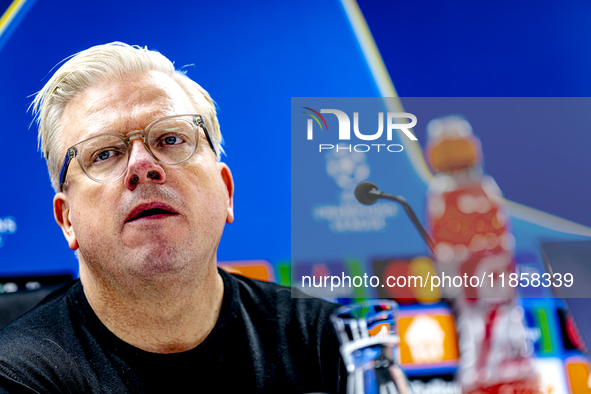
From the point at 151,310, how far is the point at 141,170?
13.9 inches

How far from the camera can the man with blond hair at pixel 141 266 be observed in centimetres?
103

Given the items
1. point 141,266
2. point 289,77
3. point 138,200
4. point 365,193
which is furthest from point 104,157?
point 365,193

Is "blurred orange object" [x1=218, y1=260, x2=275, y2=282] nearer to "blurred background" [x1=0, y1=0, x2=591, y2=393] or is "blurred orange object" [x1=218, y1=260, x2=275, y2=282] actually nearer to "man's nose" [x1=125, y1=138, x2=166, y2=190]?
"blurred background" [x1=0, y1=0, x2=591, y2=393]

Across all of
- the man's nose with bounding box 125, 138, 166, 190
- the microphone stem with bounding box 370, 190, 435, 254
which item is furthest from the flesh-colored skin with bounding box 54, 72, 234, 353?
the microphone stem with bounding box 370, 190, 435, 254

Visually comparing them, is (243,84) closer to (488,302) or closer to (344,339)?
(344,339)

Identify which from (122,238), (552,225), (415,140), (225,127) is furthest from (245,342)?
(552,225)

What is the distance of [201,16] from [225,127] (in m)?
0.39

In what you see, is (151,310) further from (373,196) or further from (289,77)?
(289,77)

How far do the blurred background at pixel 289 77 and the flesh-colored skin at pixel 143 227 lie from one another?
33 cm

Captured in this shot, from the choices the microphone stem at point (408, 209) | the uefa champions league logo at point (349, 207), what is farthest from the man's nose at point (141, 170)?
the microphone stem at point (408, 209)

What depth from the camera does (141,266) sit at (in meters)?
1.03

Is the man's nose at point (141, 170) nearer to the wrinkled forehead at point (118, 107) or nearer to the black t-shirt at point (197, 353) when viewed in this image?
the wrinkled forehead at point (118, 107)

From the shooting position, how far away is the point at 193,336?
3.74ft

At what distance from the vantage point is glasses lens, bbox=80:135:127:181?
106 centimetres
